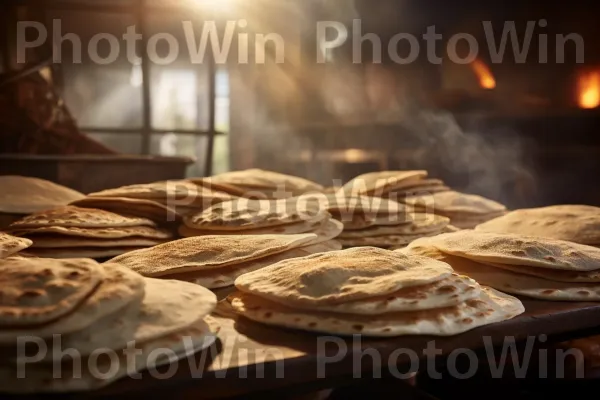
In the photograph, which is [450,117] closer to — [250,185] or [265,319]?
[250,185]

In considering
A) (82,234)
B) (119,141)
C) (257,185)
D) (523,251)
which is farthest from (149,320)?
(119,141)

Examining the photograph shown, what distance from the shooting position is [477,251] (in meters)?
2.18

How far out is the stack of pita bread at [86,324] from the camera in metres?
1.31

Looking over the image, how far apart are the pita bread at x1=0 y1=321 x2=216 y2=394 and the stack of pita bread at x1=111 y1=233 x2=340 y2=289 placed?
573mm

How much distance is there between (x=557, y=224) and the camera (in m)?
2.83

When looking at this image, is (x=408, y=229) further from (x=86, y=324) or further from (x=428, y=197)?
(x=86, y=324)

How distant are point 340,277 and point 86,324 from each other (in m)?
Result: 0.71

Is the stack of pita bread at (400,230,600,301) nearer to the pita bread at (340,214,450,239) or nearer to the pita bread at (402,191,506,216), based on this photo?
the pita bread at (340,214,450,239)

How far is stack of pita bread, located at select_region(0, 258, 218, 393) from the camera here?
1310 millimetres

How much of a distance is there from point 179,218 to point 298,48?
5.16 meters

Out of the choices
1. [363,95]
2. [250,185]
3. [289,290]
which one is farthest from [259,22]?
[289,290]

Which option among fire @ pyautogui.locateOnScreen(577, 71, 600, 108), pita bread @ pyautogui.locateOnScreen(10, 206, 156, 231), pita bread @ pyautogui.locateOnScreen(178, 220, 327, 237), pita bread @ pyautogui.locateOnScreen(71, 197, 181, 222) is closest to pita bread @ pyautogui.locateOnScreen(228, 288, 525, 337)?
pita bread @ pyautogui.locateOnScreen(178, 220, 327, 237)

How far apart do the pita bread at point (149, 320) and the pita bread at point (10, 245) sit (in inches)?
28.5

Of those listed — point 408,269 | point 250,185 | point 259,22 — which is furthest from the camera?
point 259,22
